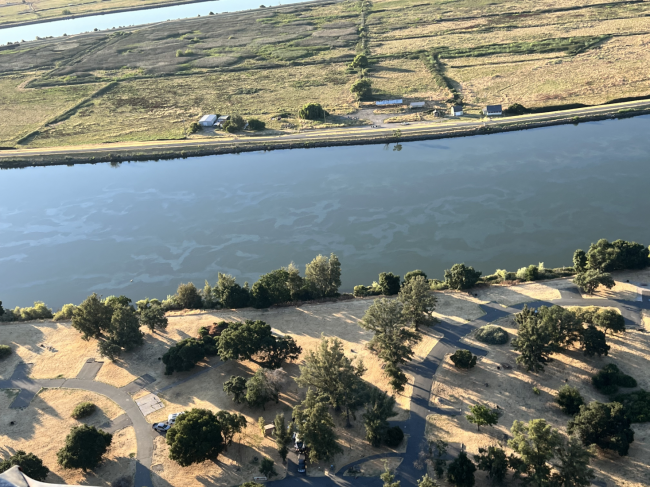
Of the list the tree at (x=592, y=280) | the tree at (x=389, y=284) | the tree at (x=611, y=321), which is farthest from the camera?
the tree at (x=389, y=284)

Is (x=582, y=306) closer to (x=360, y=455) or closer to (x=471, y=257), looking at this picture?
(x=471, y=257)

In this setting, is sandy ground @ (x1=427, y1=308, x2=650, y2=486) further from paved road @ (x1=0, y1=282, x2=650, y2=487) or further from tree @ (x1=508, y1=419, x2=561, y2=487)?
tree @ (x1=508, y1=419, x2=561, y2=487)

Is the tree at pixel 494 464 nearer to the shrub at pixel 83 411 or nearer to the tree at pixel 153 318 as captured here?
the shrub at pixel 83 411

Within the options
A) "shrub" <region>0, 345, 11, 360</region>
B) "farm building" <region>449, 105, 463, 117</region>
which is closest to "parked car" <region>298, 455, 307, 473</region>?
"shrub" <region>0, 345, 11, 360</region>

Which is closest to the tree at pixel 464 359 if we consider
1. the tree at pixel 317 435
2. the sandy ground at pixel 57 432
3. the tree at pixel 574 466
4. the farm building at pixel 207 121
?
the tree at pixel 574 466

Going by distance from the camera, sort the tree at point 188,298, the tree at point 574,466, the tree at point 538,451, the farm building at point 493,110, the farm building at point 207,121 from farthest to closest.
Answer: the farm building at point 207,121 < the farm building at point 493,110 < the tree at point 188,298 < the tree at point 538,451 < the tree at point 574,466

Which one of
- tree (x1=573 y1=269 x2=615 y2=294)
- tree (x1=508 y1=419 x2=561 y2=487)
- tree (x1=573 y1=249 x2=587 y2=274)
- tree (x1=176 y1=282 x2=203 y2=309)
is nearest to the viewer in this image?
tree (x1=508 y1=419 x2=561 y2=487)
